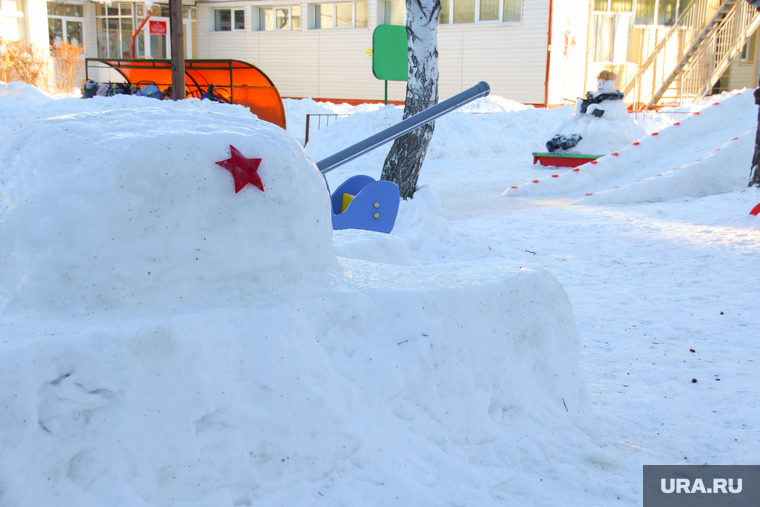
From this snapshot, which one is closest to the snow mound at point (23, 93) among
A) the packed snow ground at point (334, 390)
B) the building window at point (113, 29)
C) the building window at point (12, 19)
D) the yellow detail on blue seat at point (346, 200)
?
the building window at point (12, 19)

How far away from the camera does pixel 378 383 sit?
2.10 metres

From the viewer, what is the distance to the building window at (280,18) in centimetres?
2369

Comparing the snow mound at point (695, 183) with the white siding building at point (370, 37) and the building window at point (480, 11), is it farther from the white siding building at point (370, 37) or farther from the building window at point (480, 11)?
the building window at point (480, 11)

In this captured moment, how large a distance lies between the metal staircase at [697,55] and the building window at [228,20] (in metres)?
14.7

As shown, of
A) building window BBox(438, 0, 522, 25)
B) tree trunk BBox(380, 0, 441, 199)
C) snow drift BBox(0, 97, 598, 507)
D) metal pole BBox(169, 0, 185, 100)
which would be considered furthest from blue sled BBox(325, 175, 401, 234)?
building window BBox(438, 0, 522, 25)

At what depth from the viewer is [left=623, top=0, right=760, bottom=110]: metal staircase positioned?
704 inches

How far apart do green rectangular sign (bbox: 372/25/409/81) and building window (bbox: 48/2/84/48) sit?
16.4m

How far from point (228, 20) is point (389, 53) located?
14.4m

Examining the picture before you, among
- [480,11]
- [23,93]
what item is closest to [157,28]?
[23,93]

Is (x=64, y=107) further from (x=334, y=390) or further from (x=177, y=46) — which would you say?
(x=334, y=390)

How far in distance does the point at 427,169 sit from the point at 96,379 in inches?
440

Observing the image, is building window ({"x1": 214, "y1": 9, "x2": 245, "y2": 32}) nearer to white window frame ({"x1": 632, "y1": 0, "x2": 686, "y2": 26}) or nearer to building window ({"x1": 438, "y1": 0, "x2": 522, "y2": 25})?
building window ({"x1": 438, "y1": 0, "x2": 522, "y2": 25})

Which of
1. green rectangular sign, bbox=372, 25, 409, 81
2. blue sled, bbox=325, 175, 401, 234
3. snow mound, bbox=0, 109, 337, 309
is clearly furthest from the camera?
green rectangular sign, bbox=372, 25, 409, 81

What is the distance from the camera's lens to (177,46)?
1028 cm
